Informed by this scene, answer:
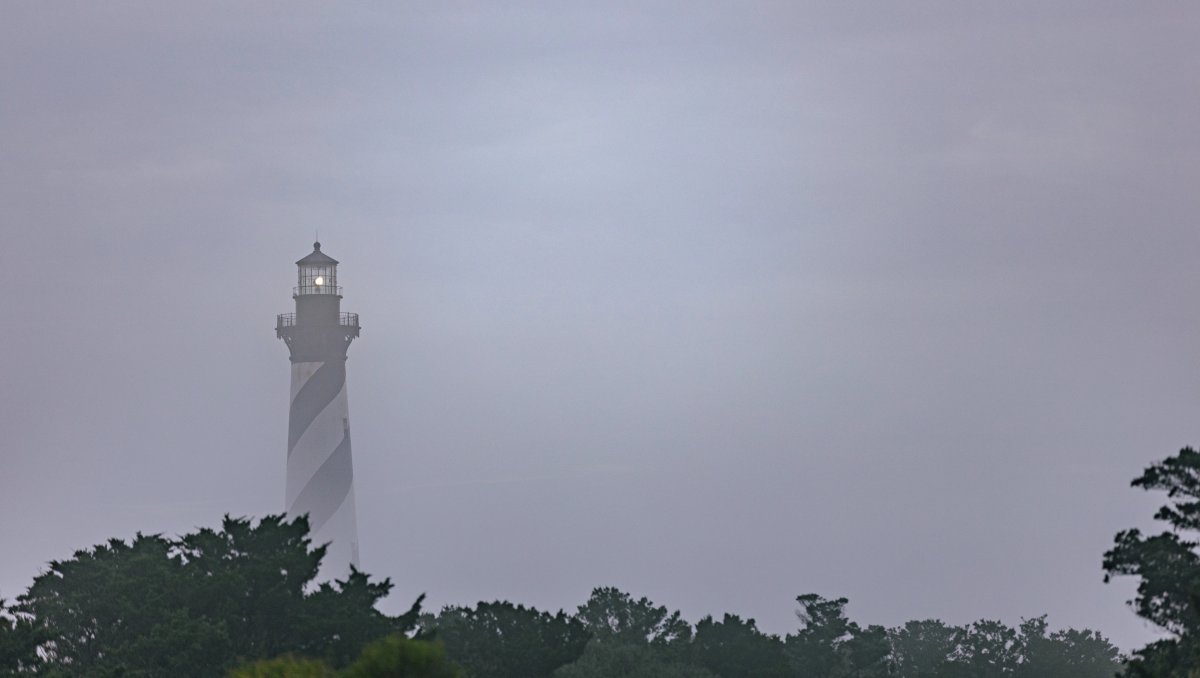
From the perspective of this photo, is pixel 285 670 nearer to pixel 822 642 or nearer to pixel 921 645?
pixel 822 642

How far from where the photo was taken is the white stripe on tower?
10694 cm

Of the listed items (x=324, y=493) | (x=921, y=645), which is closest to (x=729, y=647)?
(x=324, y=493)

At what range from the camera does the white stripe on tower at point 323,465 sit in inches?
4210

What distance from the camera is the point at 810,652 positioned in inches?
5310

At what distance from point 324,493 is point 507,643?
92.0ft

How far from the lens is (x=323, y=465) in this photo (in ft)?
351

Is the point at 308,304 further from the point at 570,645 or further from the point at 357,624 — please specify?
the point at 357,624

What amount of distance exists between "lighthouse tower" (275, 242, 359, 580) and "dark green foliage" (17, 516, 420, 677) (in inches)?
1169

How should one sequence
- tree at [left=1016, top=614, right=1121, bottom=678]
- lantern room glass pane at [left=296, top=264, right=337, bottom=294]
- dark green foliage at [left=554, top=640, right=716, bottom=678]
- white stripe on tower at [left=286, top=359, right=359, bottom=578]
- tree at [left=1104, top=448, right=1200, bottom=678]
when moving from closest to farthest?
1. tree at [left=1104, top=448, right=1200, bottom=678]
2. dark green foliage at [left=554, top=640, right=716, bottom=678]
3. white stripe on tower at [left=286, top=359, right=359, bottom=578]
4. lantern room glass pane at [left=296, top=264, right=337, bottom=294]
5. tree at [left=1016, top=614, right=1121, bottom=678]

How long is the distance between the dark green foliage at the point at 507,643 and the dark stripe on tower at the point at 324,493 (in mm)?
23406

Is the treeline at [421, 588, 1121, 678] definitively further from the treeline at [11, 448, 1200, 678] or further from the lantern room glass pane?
the lantern room glass pane

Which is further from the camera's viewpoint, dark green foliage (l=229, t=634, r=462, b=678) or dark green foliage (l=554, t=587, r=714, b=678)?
dark green foliage (l=554, t=587, r=714, b=678)

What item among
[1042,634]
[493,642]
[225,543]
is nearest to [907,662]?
[1042,634]

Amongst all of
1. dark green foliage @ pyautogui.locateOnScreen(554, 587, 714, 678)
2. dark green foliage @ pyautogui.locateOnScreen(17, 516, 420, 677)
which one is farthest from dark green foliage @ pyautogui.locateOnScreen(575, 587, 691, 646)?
dark green foliage @ pyautogui.locateOnScreen(17, 516, 420, 677)
